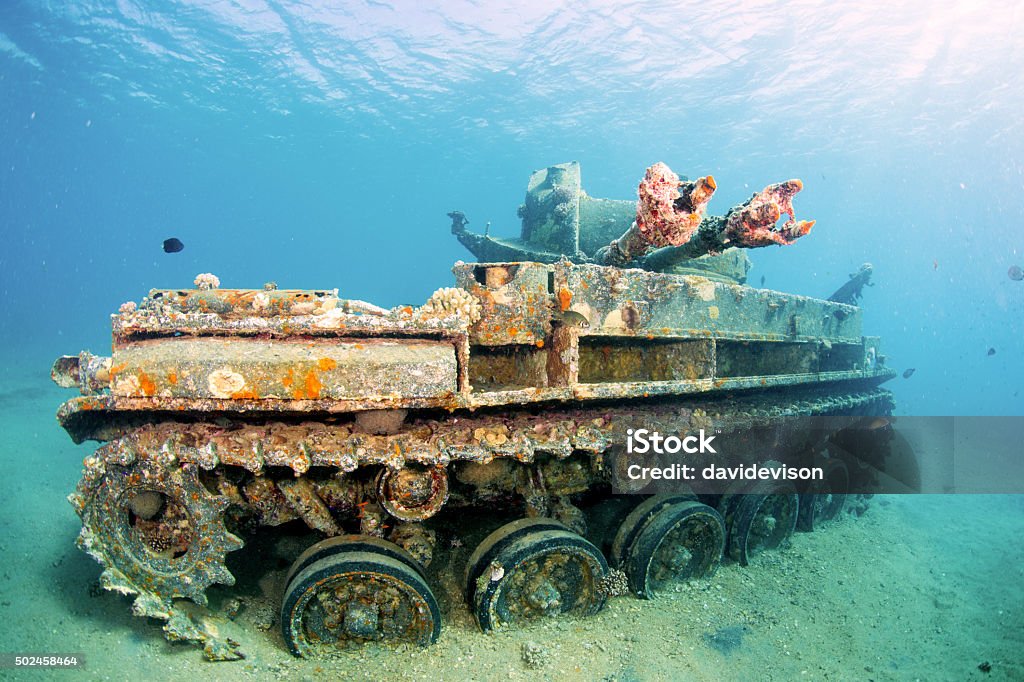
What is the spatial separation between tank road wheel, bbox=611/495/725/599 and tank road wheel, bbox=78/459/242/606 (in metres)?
3.13

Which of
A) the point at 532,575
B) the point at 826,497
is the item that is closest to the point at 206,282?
the point at 532,575

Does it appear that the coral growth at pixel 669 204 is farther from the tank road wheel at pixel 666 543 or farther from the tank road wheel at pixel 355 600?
the tank road wheel at pixel 355 600

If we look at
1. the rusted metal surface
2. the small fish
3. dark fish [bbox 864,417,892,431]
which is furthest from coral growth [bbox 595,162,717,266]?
dark fish [bbox 864,417,892,431]

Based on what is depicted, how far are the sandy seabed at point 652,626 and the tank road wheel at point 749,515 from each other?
170mm

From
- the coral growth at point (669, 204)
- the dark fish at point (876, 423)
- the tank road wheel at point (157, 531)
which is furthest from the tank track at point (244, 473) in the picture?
the dark fish at point (876, 423)

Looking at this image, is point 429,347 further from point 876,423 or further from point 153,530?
point 876,423

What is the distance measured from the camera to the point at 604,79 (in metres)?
35.1

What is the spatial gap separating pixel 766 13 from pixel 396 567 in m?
31.3

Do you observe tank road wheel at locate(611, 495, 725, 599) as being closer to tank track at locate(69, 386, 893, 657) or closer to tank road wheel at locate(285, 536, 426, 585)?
tank track at locate(69, 386, 893, 657)

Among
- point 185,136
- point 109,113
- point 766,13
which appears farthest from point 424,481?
point 185,136

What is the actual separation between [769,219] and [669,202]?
27.6 inches

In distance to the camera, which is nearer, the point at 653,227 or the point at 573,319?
the point at 653,227

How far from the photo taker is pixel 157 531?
3.30 m

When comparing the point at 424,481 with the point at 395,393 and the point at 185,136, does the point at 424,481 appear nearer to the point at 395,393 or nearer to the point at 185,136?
the point at 395,393
